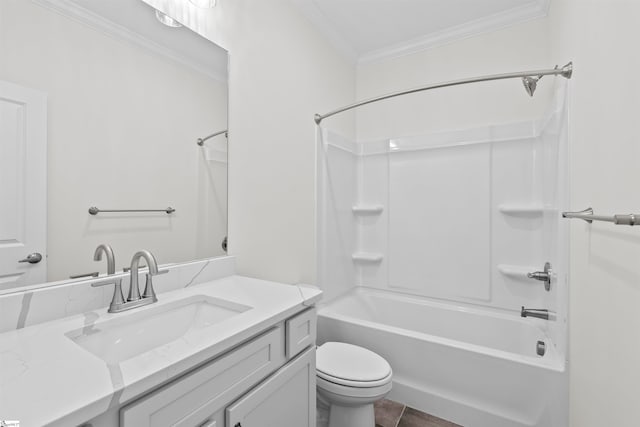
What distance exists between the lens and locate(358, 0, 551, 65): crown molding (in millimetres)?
1994

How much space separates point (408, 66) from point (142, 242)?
7.88ft

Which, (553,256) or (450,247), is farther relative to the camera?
(450,247)

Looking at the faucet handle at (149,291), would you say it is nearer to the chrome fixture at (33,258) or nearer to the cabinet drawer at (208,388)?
the chrome fixture at (33,258)

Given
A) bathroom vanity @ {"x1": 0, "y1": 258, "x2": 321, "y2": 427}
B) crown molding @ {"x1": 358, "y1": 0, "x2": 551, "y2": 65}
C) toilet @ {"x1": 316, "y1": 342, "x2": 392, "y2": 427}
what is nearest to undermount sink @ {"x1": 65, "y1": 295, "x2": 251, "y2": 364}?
bathroom vanity @ {"x1": 0, "y1": 258, "x2": 321, "y2": 427}

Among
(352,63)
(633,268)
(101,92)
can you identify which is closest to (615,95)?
(633,268)

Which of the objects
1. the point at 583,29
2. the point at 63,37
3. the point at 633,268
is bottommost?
the point at 633,268

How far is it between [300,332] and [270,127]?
1.17 m

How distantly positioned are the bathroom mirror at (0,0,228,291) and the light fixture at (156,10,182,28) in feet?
0.06

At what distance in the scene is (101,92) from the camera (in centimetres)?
101

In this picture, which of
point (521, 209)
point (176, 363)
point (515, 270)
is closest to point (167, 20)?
point (176, 363)

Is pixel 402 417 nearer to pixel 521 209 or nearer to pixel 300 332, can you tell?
pixel 300 332

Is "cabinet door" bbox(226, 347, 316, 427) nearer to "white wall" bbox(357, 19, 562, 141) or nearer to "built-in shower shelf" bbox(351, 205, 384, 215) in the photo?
"built-in shower shelf" bbox(351, 205, 384, 215)

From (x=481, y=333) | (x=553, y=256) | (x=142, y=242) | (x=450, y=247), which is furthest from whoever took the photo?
(x=450, y=247)

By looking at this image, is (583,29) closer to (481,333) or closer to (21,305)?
(481,333)
